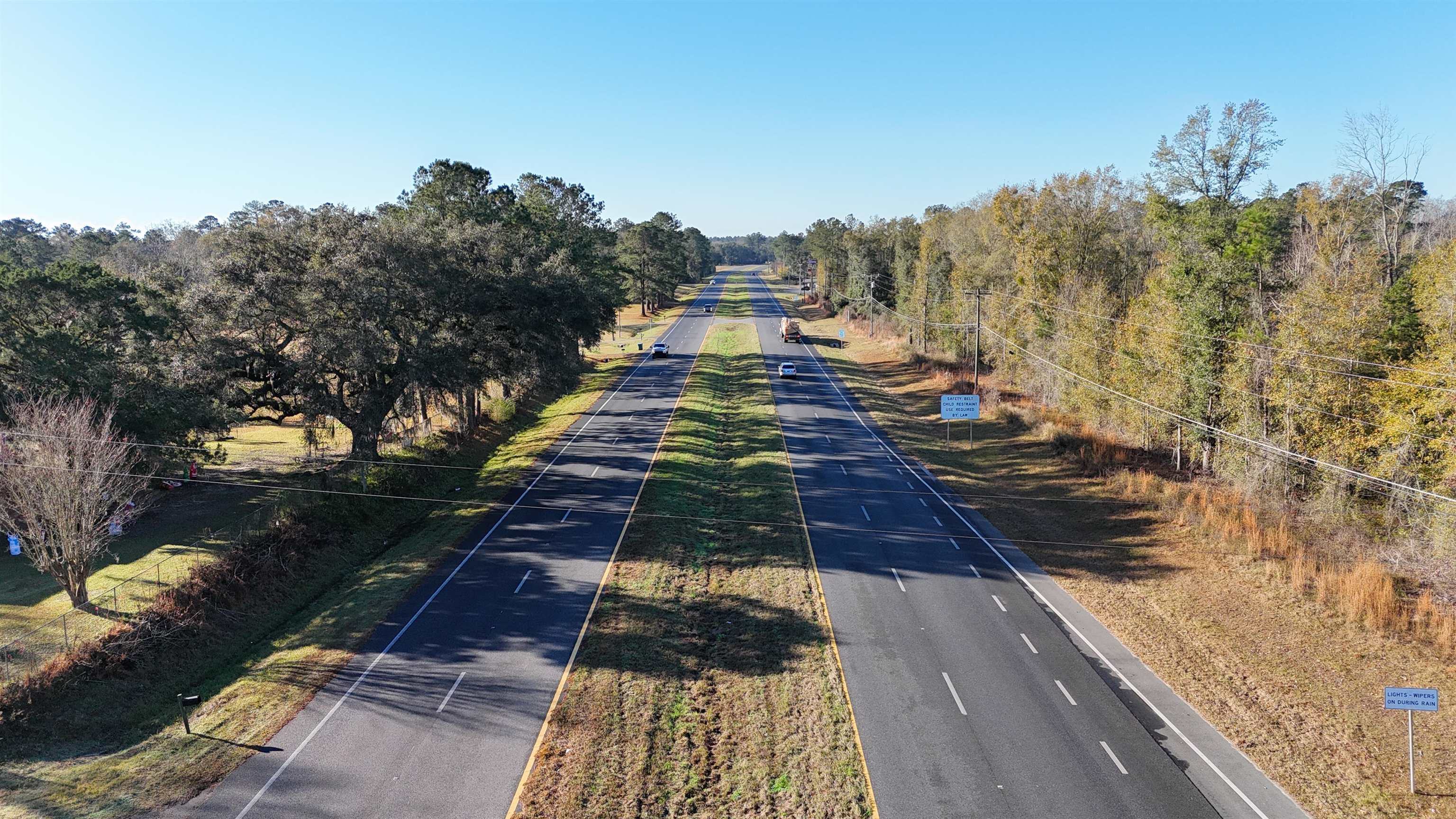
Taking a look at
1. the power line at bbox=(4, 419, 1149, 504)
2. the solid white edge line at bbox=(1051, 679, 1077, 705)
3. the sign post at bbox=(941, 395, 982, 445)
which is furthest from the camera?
the sign post at bbox=(941, 395, 982, 445)

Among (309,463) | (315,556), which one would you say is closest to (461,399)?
(309,463)

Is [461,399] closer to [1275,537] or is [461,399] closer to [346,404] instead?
[346,404]

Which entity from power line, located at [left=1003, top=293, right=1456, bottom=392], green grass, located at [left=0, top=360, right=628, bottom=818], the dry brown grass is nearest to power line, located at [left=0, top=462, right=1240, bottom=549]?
the dry brown grass

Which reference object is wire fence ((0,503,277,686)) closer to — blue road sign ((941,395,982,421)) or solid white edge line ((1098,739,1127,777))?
solid white edge line ((1098,739,1127,777))

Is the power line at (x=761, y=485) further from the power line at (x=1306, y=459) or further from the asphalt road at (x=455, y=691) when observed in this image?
the power line at (x=1306, y=459)

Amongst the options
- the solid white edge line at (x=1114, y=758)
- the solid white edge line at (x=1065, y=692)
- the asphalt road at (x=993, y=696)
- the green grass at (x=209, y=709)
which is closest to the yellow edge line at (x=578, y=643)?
the green grass at (x=209, y=709)

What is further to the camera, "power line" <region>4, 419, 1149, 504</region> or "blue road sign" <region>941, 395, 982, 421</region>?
"blue road sign" <region>941, 395, 982, 421</region>

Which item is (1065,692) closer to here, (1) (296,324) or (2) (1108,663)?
(2) (1108,663)
